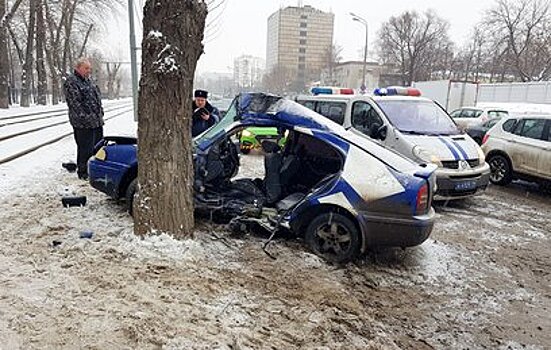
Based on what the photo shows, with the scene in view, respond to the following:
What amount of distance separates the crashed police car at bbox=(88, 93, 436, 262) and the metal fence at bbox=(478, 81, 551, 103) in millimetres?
33583

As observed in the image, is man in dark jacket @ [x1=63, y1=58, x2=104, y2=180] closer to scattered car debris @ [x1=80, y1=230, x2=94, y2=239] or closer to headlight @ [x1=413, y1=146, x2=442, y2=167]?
scattered car debris @ [x1=80, y1=230, x2=94, y2=239]

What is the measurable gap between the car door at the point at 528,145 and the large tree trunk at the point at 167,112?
24.7 feet

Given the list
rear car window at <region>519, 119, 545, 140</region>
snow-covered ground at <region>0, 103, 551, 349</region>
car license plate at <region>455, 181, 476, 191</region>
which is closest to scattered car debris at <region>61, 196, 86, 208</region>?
snow-covered ground at <region>0, 103, 551, 349</region>

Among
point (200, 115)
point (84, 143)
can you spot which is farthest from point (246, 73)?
point (200, 115)

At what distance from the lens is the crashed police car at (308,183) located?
15.4ft

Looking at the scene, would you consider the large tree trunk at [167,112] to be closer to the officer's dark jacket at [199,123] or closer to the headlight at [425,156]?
the officer's dark jacket at [199,123]

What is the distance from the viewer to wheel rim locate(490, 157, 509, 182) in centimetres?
1000

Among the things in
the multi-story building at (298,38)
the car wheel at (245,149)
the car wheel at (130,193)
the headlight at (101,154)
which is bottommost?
the car wheel at (245,149)

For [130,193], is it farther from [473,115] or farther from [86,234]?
[473,115]

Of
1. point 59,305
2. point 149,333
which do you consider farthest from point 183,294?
point 59,305

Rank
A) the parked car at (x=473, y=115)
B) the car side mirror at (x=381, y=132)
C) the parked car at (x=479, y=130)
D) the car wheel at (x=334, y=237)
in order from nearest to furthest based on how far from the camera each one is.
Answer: the car wheel at (x=334, y=237) < the car side mirror at (x=381, y=132) < the parked car at (x=479, y=130) < the parked car at (x=473, y=115)

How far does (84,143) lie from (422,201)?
539cm

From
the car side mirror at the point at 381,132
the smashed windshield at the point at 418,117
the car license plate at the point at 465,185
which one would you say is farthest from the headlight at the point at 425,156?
the car side mirror at the point at 381,132

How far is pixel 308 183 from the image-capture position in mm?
5988
